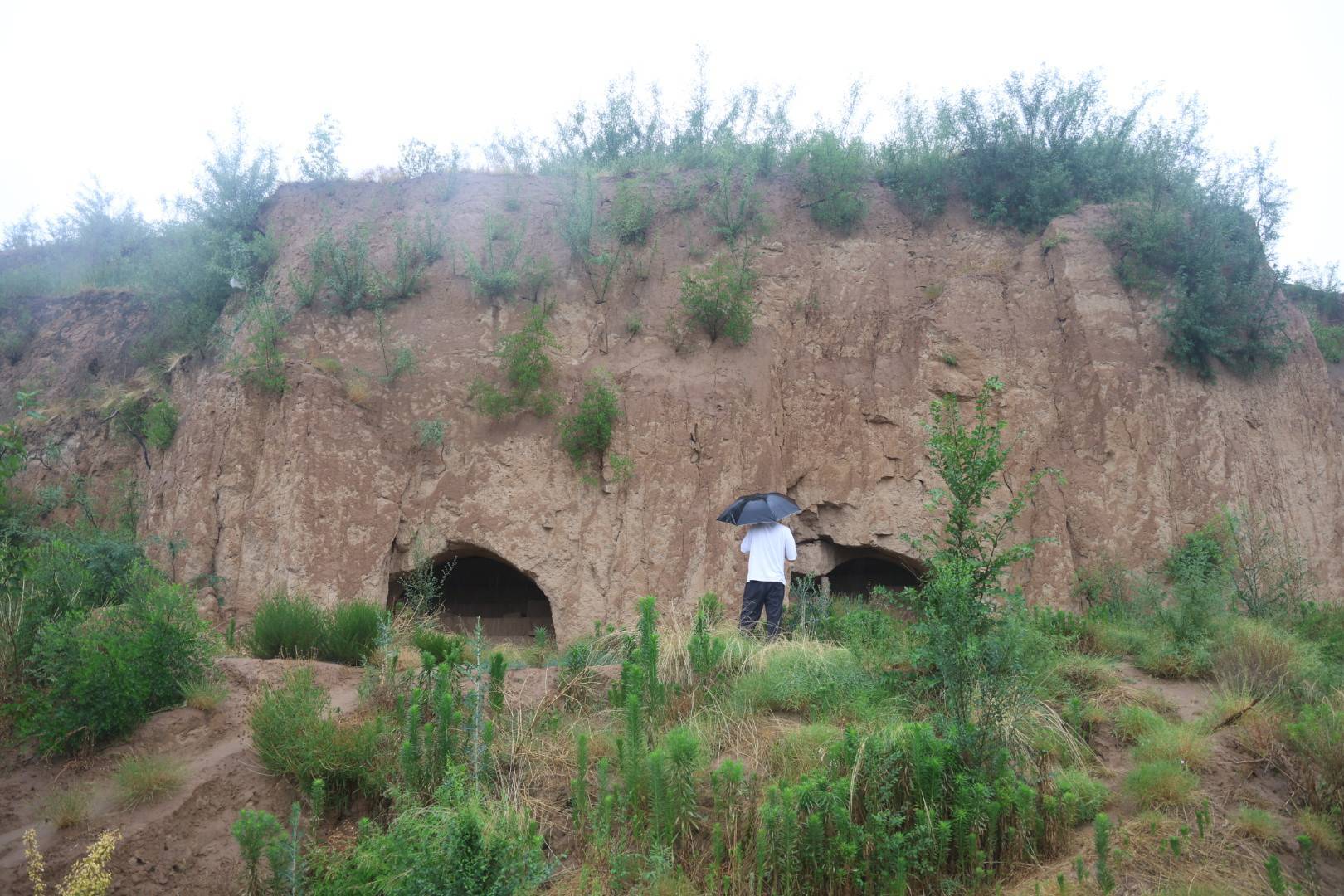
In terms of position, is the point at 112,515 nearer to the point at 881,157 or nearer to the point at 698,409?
the point at 698,409

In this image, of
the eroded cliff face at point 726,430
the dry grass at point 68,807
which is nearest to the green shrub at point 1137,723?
→ the eroded cliff face at point 726,430

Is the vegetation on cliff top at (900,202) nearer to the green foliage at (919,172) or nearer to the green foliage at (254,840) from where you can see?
the green foliage at (919,172)

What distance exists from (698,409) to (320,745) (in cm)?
777

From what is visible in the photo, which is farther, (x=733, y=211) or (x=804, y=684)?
(x=733, y=211)

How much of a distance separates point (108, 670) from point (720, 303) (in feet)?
29.8

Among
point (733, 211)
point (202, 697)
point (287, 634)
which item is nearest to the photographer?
point (202, 697)

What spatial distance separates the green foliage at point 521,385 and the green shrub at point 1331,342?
43.4ft

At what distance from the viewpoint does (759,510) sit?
9.21m

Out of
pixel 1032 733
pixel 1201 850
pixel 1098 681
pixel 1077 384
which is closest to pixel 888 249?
pixel 1077 384

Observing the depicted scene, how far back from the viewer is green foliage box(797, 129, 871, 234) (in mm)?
14828

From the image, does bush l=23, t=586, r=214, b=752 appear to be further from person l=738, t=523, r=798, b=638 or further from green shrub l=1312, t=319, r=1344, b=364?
green shrub l=1312, t=319, r=1344, b=364

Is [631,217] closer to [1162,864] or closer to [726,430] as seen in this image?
[726,430]

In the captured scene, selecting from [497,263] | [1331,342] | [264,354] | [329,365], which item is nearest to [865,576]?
[497,263]

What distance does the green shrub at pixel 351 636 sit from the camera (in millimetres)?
8578
